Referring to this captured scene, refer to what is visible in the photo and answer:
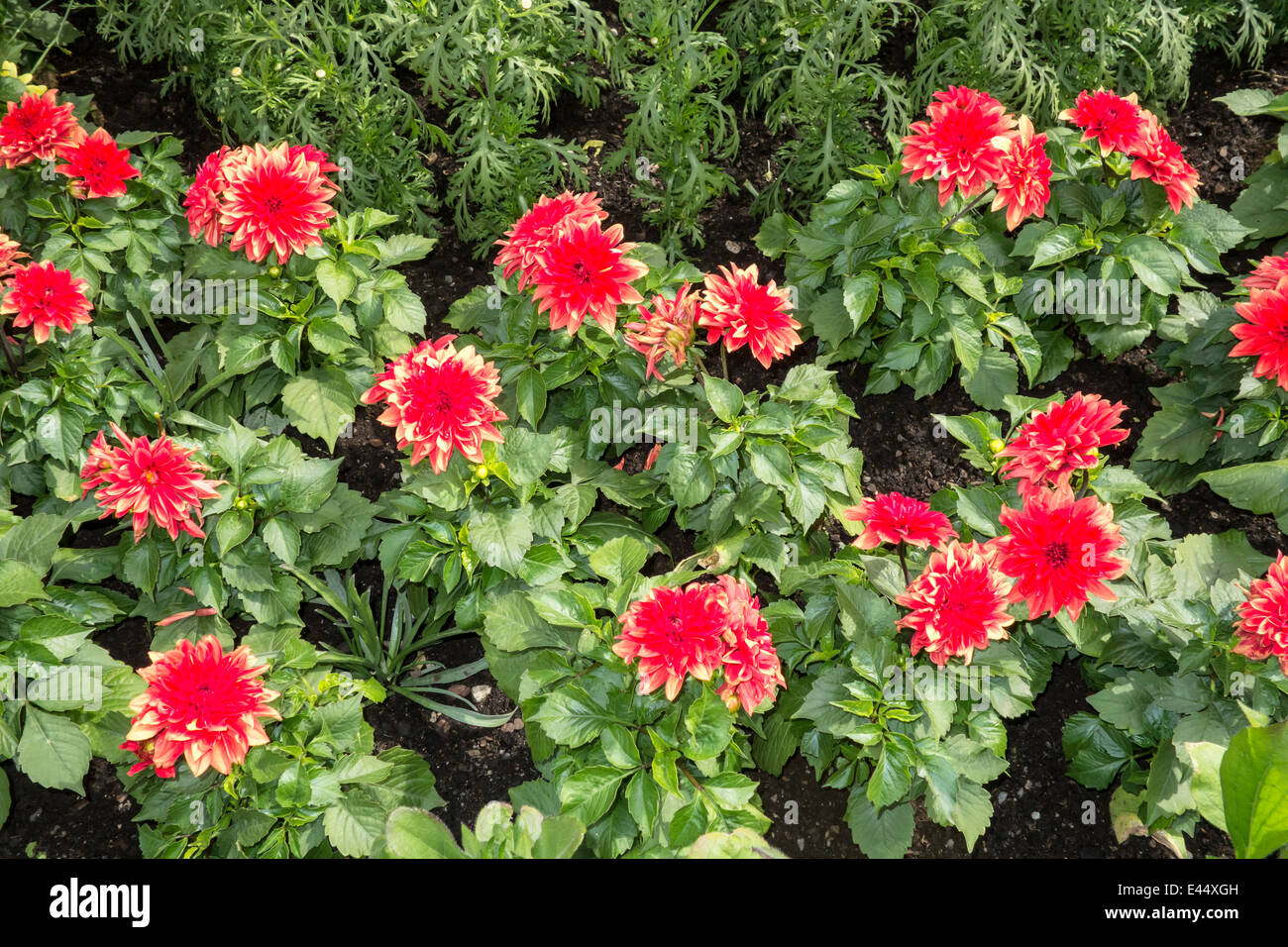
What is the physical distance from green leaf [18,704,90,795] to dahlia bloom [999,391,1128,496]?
2527mm

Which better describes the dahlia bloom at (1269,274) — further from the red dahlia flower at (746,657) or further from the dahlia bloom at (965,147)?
the red dahlia flower at (746,657)

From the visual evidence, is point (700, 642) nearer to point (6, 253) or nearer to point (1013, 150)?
point (1013, 150)

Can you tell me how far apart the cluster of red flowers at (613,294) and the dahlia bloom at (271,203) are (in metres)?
0.58

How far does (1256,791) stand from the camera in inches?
62.2

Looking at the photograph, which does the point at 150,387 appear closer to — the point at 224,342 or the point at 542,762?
the point at 224,342

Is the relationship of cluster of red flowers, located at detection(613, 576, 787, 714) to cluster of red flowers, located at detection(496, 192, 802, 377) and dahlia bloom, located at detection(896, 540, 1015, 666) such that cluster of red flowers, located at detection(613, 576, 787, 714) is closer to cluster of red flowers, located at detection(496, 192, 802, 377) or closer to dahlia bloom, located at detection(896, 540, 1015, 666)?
dahlia bloom, located at detection(896, 540, 1015, 666)

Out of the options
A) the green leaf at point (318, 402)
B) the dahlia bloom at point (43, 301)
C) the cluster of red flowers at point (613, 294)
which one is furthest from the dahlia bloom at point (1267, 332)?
the dahlia bloom at point (43, 301)

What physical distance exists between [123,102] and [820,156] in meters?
3.14

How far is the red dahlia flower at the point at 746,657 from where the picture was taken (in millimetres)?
2262

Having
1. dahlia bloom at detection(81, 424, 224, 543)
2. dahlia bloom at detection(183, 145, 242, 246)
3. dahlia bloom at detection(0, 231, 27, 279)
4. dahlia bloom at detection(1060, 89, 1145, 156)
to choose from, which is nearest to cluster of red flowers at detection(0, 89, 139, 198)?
dahlia bloom at detection(0, 231, 27, 279)

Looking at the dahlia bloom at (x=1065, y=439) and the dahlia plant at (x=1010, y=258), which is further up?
the dahlia plant at (x=1010, y=258)

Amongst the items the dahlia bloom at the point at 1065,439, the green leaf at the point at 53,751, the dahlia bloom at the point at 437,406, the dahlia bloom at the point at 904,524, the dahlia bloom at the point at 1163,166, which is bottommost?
the green leaf at the point at 53,751

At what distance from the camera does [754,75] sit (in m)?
4.39
